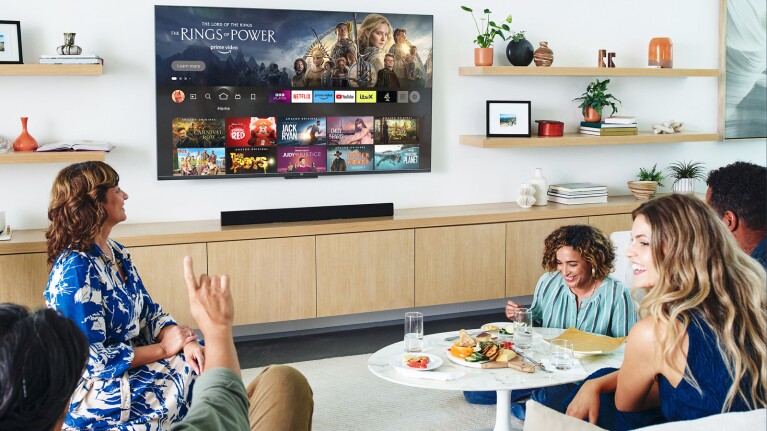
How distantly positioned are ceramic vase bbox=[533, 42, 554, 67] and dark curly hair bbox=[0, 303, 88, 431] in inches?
186

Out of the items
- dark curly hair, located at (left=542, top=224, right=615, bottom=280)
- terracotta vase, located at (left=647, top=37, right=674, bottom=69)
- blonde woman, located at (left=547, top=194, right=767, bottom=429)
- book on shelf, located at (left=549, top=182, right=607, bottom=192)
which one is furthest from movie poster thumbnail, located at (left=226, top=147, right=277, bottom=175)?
blonde woman, located at (left=547, top=194, right=767, bottom=429)

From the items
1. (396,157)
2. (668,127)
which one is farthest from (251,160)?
(668,127)

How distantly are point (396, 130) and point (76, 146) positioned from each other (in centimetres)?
196

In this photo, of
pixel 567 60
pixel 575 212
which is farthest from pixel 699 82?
pixel 575 212

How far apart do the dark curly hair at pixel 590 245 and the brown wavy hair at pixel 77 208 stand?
1.88m

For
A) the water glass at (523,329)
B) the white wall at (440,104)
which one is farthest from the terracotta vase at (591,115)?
the water glass at (523,329)

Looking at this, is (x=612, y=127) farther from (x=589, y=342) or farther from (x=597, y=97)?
(x=589, y=342)

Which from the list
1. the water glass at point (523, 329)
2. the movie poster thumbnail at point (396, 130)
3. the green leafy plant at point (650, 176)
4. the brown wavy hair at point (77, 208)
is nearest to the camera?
the brown wavy hair at point (77, 208)

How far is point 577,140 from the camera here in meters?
5.71

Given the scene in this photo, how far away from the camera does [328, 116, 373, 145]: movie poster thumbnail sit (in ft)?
17.5

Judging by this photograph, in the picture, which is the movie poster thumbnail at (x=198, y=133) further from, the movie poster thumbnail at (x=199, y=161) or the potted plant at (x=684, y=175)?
the potted plant at (x=684, y=175)

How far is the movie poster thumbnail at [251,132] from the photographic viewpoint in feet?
16.7

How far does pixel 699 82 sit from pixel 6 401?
19.9ft

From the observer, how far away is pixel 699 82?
6.42 m
